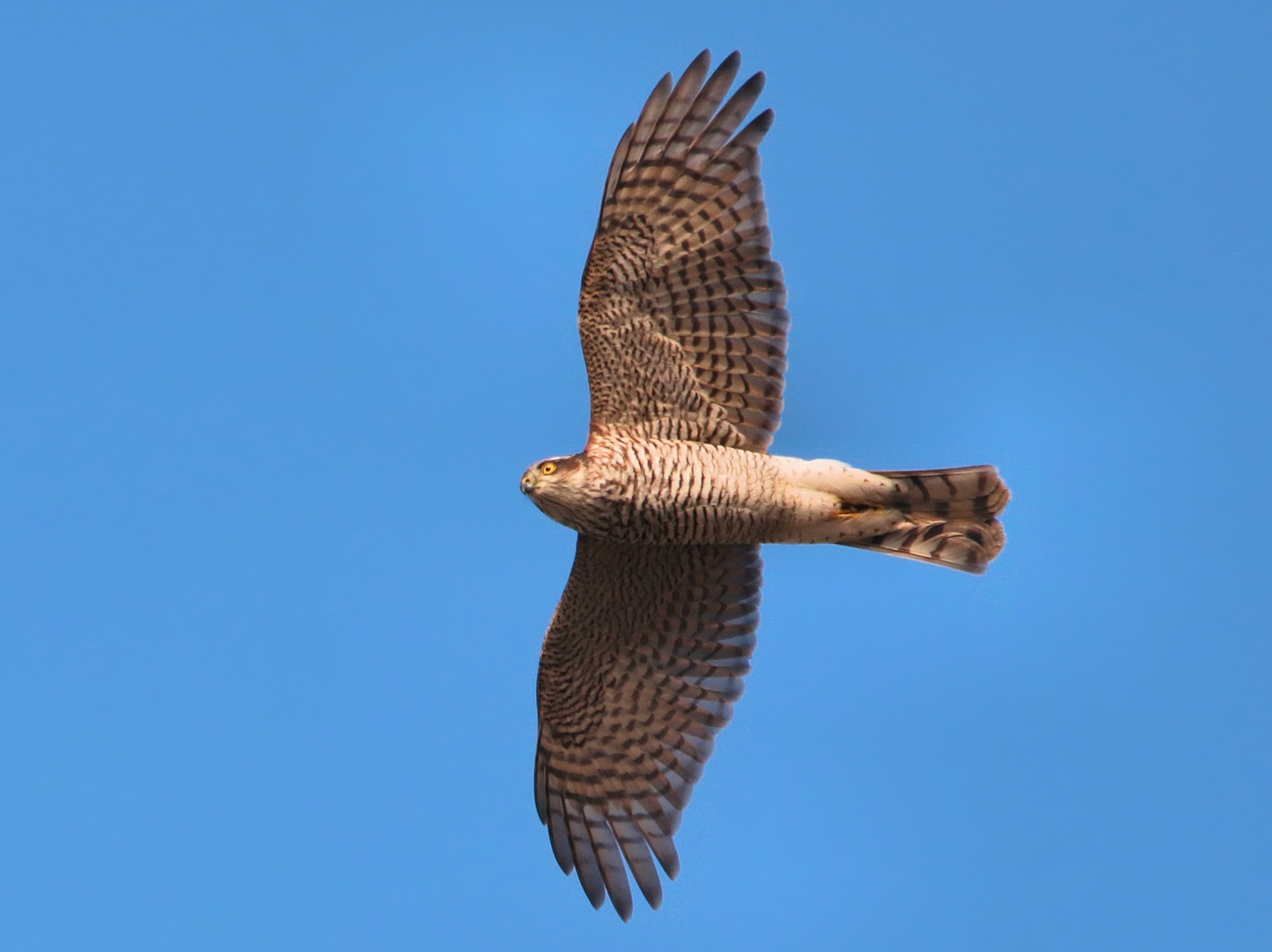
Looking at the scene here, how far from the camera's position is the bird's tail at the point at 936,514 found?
10.8 metres

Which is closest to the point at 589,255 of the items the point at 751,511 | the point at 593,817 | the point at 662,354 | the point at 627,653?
the point at 662,354

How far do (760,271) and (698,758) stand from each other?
11.0ft

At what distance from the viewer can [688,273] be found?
10.7 meters

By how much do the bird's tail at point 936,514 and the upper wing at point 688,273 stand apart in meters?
0.78

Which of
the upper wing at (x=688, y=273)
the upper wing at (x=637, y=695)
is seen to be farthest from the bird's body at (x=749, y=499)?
the upper wing at (x=637, y=695)

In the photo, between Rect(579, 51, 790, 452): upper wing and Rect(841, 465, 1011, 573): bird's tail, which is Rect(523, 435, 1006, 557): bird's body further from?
Rect(579, 51, 790, 452): upper wing

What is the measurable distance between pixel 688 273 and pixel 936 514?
2162mm

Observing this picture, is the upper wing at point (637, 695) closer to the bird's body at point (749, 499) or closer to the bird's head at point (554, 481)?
the bird's body at point (749, 499)

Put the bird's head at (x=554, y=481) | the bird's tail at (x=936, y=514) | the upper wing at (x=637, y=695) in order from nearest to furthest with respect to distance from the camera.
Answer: the bird's head at (x=554, y=481) → the bird's tail at (x=936, y=514) → the upper wing at (x=637, y=695)

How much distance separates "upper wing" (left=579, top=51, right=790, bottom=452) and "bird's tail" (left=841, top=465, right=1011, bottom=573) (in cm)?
78

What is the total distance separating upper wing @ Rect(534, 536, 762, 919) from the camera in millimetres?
11602

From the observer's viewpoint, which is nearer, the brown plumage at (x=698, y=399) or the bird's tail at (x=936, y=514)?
the brown plumage at (x=698, y=399)

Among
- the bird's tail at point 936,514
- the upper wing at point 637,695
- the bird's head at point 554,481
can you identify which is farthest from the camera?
the upper wing at point 637,695

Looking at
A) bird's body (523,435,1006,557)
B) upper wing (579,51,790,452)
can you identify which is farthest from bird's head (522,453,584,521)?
upper wing (579,51,790,452)
